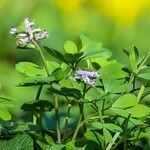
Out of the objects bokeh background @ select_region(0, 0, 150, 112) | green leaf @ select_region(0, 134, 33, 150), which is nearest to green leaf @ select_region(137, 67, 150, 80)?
green leaf @ select_region(0, 134, 33, 150)

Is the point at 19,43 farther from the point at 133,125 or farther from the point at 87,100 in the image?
the point at 133,125

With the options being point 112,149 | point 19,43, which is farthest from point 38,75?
point 112,149

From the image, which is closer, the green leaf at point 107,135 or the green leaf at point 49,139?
the green leaf at point 107,135

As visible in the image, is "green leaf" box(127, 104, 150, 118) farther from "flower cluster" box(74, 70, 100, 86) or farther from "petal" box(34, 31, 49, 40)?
"petal" box(34, 31, 49, 40)

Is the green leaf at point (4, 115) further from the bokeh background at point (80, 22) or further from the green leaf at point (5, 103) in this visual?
the bokeh background at point (80, 22)

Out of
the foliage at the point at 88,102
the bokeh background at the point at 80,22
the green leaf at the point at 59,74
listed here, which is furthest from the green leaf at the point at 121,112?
the bokeh background at the point at 80,22


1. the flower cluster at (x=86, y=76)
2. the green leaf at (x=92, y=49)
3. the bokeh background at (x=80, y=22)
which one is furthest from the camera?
the bokeh background at (x=80, y=22)
